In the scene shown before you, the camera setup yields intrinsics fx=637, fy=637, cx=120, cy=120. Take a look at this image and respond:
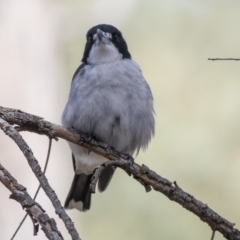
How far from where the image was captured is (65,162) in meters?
6.65

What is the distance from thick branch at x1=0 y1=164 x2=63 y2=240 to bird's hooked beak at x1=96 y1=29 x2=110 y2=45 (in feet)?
7.37

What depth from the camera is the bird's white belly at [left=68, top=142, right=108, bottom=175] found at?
14.7 feet

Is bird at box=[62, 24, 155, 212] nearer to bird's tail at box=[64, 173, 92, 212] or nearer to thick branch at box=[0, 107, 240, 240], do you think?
bird's tail at box=[64, 173, 92, 212]

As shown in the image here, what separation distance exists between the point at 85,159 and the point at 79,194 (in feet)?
1.46

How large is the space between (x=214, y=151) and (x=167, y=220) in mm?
1238

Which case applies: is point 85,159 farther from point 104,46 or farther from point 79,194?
point 104,46

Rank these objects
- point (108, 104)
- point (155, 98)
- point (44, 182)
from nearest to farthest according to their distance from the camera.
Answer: point (44, 182), point (108, 104), point (155, 98)

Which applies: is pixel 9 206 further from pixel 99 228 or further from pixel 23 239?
pixel 99 228

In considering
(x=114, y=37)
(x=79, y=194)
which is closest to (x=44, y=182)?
(x=79, y=194)

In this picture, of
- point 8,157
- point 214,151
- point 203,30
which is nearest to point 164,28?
point 203,30

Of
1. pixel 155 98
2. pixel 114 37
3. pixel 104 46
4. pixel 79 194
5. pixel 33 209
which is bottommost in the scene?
pixel 33 209

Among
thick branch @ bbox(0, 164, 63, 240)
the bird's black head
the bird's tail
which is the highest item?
the bird's black head

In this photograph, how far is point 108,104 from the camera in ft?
13.8

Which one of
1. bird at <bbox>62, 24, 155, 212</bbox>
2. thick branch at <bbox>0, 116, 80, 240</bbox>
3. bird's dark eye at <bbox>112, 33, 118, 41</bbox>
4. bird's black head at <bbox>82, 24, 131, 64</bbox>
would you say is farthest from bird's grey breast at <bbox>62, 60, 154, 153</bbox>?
thick branch at <bbox>0, 116, 80, 240</bbox>
